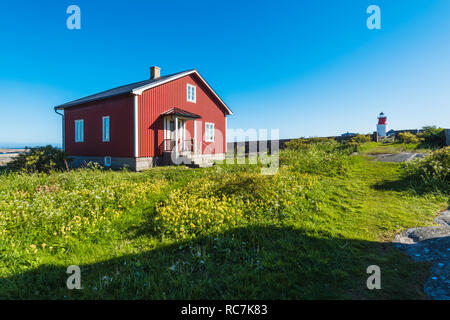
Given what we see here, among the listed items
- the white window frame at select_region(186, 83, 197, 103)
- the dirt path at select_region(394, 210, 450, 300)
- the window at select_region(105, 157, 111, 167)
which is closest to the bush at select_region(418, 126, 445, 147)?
the dirt path at select_region(394, 210, 450, 300)

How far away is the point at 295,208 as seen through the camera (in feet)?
16.0

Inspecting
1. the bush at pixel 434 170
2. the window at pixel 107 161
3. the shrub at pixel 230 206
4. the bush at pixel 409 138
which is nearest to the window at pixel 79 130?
the window at pixel 107 161

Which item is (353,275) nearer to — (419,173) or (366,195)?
(366,195)

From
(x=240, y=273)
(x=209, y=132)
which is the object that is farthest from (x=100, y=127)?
(x=240, y=273)

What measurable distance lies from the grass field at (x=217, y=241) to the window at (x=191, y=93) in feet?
33.7

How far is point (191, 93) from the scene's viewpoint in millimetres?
15562

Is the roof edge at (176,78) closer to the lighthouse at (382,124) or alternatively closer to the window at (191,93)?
the window at (191,93)

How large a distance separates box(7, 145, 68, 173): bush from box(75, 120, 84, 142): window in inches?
107

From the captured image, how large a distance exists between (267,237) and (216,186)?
8.41 ft

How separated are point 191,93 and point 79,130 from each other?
28.8 feet

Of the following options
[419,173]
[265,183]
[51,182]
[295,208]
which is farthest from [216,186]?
[419,173]

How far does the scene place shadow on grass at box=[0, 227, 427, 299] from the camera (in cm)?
256

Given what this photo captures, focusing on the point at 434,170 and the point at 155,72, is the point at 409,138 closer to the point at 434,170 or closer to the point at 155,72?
the point at 434,170

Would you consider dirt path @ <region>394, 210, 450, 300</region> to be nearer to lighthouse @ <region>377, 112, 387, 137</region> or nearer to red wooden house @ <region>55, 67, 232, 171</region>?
red wooden house @ <region>55, 67, 232, 171</region>
